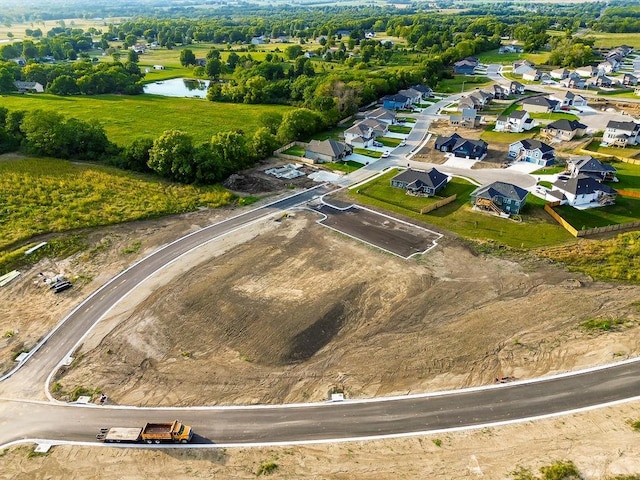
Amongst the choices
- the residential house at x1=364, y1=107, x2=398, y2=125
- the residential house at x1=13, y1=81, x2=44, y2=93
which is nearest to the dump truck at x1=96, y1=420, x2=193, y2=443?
the residential house at x1=364, y1=107, x2=398, y2=125

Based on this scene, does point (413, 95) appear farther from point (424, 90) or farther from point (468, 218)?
point (468, 218)

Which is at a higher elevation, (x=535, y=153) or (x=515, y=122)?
(x=535, y=153)

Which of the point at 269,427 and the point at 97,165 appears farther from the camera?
the point at 97,165

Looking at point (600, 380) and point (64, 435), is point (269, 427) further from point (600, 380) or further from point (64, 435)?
point (600, 380)

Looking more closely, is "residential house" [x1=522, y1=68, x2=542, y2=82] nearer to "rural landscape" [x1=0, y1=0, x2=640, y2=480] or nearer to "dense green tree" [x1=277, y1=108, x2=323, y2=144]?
"rural landscape" [x1=0, y1=0, x2=640, y2=480]

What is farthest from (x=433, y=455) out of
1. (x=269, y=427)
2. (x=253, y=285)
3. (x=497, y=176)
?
(x=497, y=176)

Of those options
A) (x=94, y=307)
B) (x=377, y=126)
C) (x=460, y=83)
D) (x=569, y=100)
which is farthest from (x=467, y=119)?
(x=94, y=307)

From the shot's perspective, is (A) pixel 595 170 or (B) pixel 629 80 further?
(B) pixel 629 80
